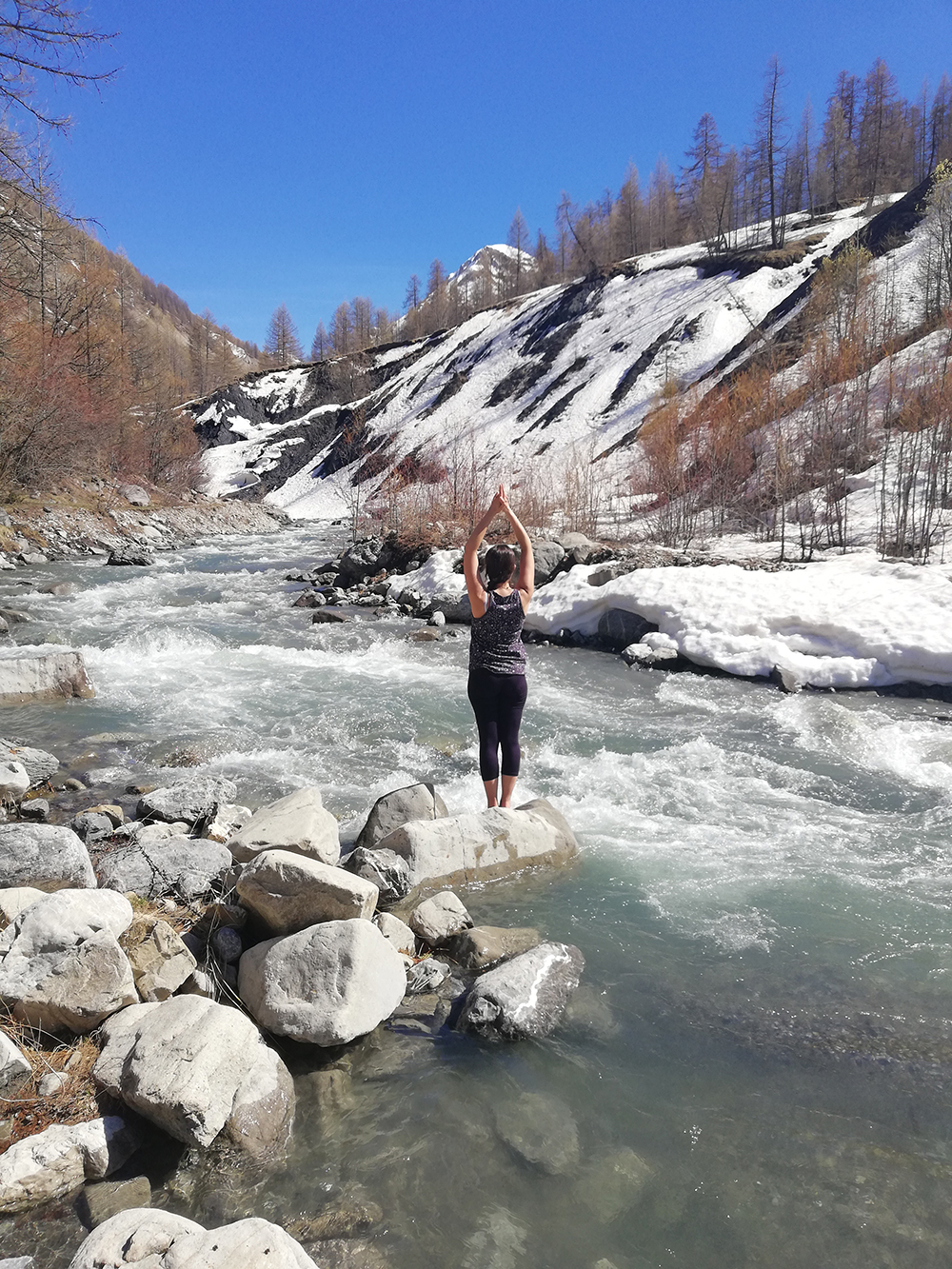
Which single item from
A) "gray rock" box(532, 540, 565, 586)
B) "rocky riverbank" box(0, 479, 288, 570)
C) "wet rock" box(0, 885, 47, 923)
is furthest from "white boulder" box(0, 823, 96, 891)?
"rocky riverbank" box(0, 479, 288, 570)

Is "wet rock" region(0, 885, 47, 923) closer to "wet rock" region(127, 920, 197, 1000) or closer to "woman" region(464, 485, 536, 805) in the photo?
"wet rock" region(127, 920, 197, 1000)

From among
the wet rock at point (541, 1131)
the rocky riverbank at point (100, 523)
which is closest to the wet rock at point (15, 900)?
the wet rock at point (541, 1131)

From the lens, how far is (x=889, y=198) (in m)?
57.1

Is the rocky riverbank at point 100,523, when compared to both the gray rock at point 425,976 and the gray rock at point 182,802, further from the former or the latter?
the gray rock at point 425,976

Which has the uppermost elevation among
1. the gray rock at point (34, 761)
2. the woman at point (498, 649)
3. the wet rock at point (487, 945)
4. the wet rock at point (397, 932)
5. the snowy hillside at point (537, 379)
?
the snowy hillside at point (537, 379)

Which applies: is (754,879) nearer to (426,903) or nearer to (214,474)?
(426,903)

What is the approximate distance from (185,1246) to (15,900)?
2035mm

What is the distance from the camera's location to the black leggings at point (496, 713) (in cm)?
511

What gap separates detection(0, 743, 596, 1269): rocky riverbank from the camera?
245 centimetres

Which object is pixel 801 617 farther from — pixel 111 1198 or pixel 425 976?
pixel 111 1198

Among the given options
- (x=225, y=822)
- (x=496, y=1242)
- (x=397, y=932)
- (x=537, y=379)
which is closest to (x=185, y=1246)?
(x=496, y=1242)

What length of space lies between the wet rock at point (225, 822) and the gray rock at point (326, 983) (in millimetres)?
1742

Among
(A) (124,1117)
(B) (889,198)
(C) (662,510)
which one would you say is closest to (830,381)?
(C) (662,510)

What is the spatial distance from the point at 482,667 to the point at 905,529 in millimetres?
12805
